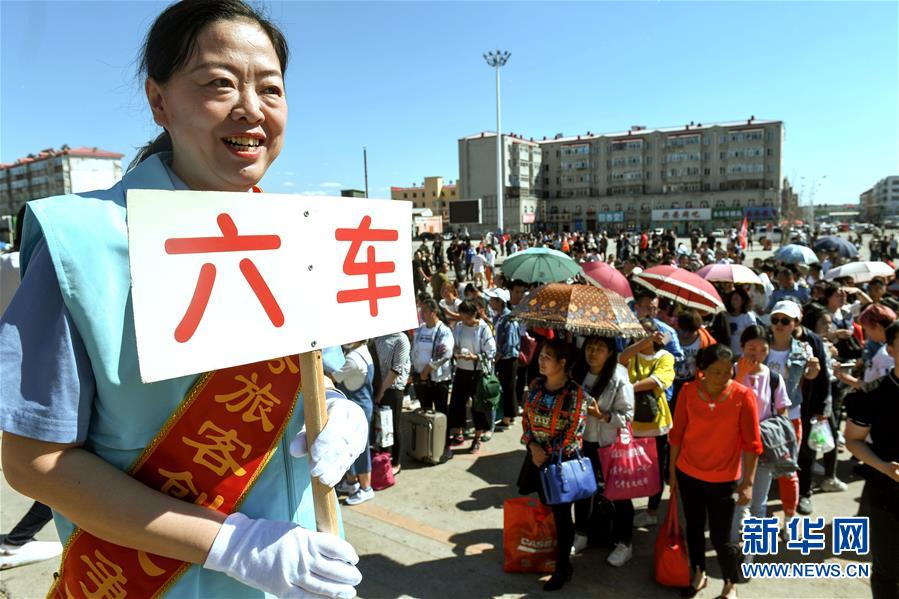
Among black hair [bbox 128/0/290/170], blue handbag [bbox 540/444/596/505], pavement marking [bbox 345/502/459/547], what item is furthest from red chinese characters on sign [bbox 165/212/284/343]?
pavement marking [bbox 345/502/459/547]

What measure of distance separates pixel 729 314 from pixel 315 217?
6.87m

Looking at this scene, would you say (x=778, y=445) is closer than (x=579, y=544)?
Yes

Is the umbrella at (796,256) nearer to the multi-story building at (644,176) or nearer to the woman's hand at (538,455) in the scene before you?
the woman's hand at (538,455)

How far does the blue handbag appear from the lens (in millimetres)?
3719

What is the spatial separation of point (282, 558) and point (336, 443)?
0.26 meters

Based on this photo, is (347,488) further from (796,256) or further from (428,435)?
(796,256)

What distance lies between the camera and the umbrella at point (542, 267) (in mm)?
8664

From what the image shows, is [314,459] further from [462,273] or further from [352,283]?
[462,273]

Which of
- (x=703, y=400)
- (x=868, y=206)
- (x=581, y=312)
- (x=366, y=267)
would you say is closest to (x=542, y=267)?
(x=581, y=312)

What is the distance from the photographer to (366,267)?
4.41 feet

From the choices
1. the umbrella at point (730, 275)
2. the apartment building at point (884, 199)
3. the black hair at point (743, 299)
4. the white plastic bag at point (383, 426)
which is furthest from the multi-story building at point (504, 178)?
the apartment building at point (884, 199)

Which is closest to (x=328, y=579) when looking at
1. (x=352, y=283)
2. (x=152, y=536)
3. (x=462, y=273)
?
(x=152, y=536)

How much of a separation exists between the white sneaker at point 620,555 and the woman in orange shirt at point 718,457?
0.53 metres

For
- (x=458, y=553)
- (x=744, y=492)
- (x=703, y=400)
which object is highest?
(x=703, y=400)
